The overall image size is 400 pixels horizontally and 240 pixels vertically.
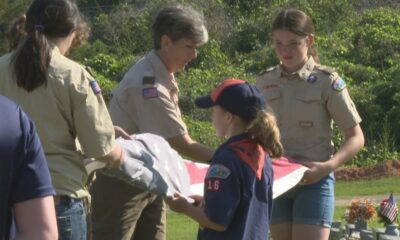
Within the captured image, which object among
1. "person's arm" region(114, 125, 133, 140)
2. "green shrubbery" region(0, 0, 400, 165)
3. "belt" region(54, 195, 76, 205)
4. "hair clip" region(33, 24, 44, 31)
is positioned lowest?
"green shrubbery" region(0, 0, 400, 165)

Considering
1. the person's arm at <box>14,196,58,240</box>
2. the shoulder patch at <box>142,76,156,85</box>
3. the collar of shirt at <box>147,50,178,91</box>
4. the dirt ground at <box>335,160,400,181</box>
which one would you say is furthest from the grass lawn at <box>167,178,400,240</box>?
the person's arm at <box>14,196,58,240</box>

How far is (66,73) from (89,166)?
483 millimetres

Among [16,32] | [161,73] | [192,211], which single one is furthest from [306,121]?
[16,32]

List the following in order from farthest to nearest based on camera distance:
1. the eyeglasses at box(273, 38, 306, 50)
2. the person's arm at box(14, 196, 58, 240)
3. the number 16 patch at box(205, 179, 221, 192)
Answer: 1. the eyeglasses at box(273, 38, 306, 50)
2. the number 16 patch at box(205, 179, 221, 192)
3. the person's arm at box(14, 196, 58, 240)

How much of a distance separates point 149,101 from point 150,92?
0.05 metres

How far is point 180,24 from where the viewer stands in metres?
5.68

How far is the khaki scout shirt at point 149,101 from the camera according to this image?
5699 mm

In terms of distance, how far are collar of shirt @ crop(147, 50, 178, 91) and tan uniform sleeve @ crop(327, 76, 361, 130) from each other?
100cm

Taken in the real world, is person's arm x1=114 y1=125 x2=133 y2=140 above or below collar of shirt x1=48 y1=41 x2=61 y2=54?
below

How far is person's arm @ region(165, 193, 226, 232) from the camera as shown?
15.6 ft

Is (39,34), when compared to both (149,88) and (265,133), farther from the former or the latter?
(265,133)

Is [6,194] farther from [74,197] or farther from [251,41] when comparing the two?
[251,41]

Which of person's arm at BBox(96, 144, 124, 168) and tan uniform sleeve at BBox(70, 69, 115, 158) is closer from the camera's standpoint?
tan uniform sleeve at BBox(70, 69, 115, 158)

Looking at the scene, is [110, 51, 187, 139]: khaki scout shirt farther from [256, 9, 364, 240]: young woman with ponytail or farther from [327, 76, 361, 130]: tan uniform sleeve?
[327, 76, 361, 130]: tan uniform sleeve
